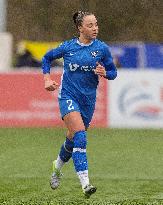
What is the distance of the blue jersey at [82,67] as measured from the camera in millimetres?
9961

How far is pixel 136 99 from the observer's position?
18484 millimetres

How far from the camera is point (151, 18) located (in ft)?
148

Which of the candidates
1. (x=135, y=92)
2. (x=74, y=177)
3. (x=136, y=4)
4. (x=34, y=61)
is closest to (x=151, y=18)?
(x=136, y=4)

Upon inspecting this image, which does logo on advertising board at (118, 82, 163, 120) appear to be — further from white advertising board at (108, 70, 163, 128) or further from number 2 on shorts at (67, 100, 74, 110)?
number 2 on shorts at (67, 100, 74, 110)

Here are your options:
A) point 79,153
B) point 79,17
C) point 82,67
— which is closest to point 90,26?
point 79,17

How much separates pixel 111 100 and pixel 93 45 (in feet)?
28.0

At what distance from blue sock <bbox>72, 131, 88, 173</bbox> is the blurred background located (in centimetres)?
874

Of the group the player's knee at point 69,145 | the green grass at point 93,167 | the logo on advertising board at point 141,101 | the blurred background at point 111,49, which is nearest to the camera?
the green grass at point 93,167

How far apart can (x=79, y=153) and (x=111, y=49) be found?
1713 centimetres

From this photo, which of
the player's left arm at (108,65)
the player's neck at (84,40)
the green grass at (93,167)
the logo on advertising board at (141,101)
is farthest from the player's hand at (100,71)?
the logo on advertising board at (141,101)

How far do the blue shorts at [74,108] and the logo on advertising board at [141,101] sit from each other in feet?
27.0

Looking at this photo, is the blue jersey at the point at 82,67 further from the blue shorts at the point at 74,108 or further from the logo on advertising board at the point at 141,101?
the logo on advertising board at the point at 141,101

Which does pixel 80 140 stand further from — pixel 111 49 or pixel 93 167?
pixel 111 49

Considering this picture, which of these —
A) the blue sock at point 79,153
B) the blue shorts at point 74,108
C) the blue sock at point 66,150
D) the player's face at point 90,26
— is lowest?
the blue sock at point 66,150
